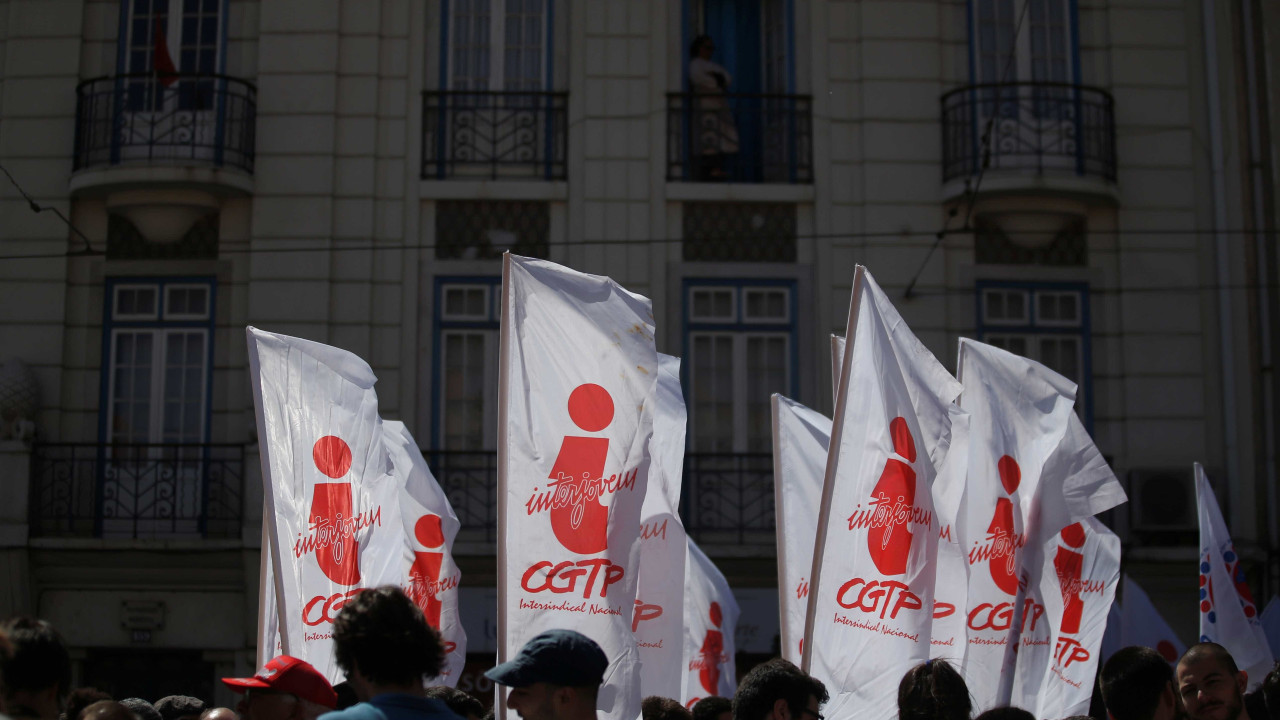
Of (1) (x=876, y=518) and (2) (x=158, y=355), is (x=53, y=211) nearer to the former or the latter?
(2) (x=158, y=355)

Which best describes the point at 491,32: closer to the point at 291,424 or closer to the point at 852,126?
the point at 852,126

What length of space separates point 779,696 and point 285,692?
180 centimetres

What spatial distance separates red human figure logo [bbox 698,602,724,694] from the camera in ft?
35.3

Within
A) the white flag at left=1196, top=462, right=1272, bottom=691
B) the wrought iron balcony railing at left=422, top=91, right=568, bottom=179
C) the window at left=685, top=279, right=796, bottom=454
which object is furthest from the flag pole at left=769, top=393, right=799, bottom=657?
the wrought iron balcony railing at left=422, top=91, right=568, bottom=179

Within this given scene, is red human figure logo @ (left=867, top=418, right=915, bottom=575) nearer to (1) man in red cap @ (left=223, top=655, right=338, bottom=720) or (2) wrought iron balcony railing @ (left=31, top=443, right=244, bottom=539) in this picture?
(1) man in red cap @ (left=223, top=655, right=338, bottom=720)

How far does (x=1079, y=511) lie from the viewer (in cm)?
883

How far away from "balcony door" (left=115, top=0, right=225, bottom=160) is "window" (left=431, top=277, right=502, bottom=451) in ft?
9.60

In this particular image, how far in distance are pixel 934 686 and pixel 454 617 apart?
4.57 meters

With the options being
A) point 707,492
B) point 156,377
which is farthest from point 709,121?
point 156,377

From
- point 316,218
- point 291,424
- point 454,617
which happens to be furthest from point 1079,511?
point 316,218

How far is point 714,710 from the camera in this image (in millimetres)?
7000

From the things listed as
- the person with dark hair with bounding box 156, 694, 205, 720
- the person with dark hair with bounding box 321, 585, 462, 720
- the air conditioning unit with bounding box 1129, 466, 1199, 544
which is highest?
the air conditioning unit with bounding box 1129, 466, 1199, 544

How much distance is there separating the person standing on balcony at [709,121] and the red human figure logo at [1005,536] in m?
7.89

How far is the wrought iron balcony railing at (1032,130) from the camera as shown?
15.8 meters
